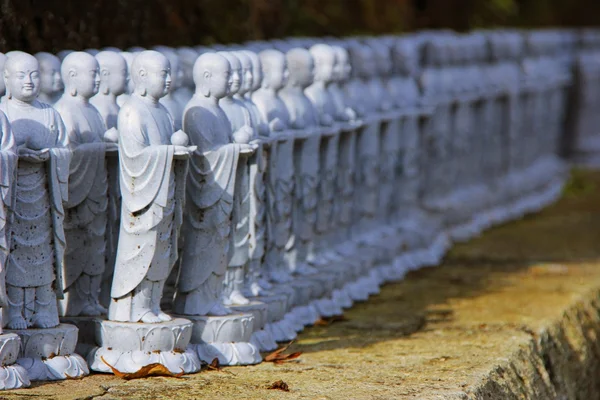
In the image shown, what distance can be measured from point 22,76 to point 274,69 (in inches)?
81.8

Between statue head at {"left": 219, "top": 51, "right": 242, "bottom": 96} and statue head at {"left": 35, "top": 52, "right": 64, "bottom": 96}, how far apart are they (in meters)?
0.88

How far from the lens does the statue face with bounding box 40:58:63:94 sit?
6.77m

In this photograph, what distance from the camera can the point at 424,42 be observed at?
11.6 metres

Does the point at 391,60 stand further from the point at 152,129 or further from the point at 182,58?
the point at 152,129

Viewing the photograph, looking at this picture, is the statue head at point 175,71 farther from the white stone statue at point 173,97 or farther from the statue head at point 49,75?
the statue head at point 49,75

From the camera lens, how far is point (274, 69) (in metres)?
7.92

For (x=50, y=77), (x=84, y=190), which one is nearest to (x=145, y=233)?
(x=84, y=190)

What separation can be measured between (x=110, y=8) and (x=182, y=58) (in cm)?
179

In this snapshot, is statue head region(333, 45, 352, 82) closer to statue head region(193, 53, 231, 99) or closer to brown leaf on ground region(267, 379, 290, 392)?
statue head region(193, 53, 231, 99)

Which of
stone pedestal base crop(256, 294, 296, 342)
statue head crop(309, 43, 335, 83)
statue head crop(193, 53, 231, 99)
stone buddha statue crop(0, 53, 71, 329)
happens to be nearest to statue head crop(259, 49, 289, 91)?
statue head crop(309, 43, 335, 83)

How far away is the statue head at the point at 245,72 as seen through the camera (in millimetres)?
7269

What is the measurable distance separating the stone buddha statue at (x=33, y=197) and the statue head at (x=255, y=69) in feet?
4.83

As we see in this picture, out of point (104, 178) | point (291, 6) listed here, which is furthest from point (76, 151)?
point (291, 6)

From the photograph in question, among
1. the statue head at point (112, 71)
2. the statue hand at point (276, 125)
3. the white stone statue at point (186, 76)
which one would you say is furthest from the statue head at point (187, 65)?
→ the statue head at point (112, 71)
